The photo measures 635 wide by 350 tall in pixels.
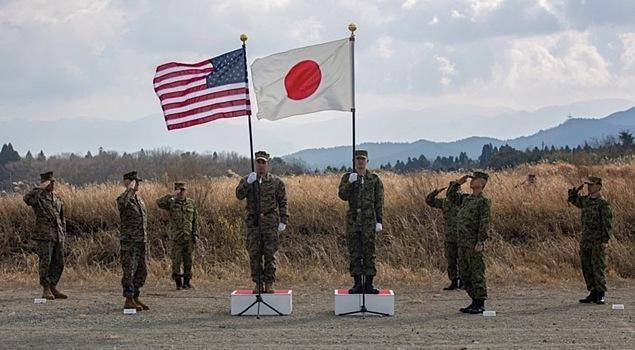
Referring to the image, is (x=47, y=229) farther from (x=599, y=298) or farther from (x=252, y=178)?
(x=599, y=298)

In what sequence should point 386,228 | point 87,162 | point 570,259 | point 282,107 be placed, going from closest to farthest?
point 282,107 → point 570,259 → point 386,228 → point 87,162

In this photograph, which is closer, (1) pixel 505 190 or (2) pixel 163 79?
(2) pixel 163 79

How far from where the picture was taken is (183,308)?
12.3 meters

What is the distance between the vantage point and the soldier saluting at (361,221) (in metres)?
11.8

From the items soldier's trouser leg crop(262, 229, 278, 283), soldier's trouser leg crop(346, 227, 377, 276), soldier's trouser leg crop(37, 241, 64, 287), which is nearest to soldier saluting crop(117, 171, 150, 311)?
soldier's trouser leg crop(262, 229, 278, 283)

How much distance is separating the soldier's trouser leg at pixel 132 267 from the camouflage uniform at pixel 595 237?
652 cm

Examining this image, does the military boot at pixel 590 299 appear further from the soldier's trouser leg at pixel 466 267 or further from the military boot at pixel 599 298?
the soldier's trouser leg at pixel 466 267

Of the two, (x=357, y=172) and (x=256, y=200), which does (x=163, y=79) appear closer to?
(x=256, y=200)

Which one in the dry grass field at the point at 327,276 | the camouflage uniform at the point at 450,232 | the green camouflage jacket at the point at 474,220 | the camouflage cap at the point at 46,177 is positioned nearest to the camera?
the dry grass field at the point at 327,276

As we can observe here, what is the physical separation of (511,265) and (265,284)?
262 inches

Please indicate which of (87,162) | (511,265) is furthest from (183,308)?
(87,162)

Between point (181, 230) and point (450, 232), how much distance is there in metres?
4.65

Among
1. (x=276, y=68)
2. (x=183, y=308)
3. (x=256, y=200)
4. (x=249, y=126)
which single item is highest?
(x=276, y=68)

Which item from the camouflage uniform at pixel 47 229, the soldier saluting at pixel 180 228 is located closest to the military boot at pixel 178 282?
the soldier saluting at pixel 180 228
